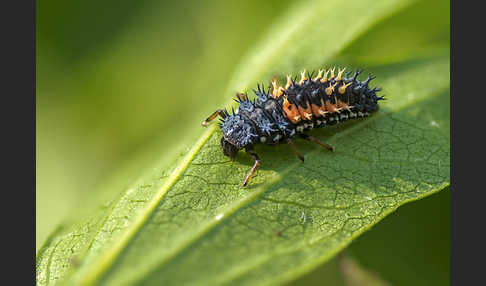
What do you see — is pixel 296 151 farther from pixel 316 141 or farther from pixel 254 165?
pixel 254 165

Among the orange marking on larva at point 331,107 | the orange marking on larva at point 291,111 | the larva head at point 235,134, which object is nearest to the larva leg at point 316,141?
the orange marking on larva at point 291,111

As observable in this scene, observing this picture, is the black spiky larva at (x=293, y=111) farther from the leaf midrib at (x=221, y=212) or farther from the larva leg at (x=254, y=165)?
the leaf midrib at (x=221, y=212)

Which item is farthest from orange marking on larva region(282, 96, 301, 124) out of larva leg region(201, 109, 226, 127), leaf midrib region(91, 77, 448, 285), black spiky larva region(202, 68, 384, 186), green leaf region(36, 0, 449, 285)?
larva leg region(201, 109, 226, 127)

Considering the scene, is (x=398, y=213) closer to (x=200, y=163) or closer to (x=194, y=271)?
(x=200, y=163)

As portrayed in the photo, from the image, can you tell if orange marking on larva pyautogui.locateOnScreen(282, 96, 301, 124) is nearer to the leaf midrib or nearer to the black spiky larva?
the black spiky larva

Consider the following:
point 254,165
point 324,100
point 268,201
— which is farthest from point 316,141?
point 268,201

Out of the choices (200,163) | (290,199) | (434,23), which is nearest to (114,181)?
(200,163)
